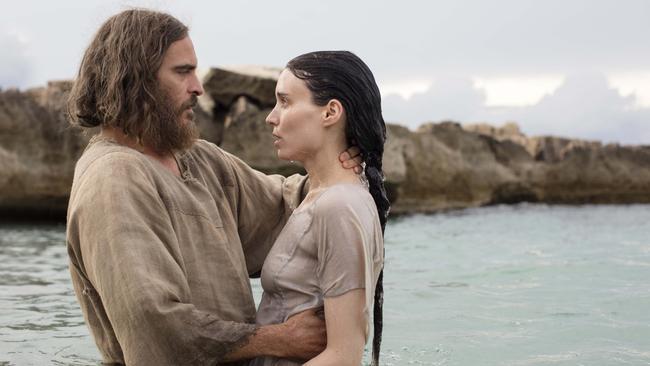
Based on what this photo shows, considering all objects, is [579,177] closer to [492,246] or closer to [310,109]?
[492,246]

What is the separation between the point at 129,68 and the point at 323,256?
0.89 meters

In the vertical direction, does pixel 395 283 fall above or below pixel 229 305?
below

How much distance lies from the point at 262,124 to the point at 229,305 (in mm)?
15121

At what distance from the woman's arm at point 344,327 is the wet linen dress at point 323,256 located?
0.02m

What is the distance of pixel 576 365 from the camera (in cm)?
535

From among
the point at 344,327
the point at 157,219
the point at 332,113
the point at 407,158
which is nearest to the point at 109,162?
the point at 157,219

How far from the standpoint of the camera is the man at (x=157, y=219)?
2.58 m

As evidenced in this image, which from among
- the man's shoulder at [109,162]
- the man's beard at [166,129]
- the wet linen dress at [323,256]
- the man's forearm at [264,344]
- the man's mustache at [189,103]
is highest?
the man's mustache at [189,103]

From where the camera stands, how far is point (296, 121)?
2646 millimetres

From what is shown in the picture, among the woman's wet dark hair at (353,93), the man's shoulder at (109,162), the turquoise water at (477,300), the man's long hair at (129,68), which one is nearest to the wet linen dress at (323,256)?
the woman's wet dark hair at (353,93)

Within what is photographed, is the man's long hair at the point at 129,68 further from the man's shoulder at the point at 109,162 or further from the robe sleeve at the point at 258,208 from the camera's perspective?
the robe sleeve at the point at 258,208

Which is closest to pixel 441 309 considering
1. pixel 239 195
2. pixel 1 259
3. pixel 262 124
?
pixel 239 195

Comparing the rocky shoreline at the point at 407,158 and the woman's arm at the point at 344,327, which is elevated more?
the woman's arm at the point at 344,327

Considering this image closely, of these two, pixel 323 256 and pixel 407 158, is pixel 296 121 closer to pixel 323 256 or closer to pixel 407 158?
pixel 323 256
